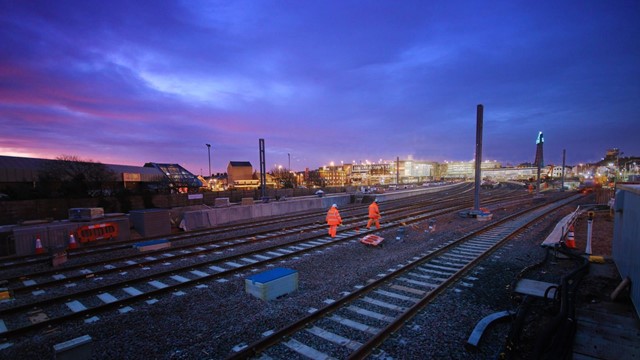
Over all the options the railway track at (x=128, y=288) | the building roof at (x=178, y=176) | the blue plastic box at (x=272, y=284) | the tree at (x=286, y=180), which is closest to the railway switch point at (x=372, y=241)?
the railway track at (x=128, y=288)

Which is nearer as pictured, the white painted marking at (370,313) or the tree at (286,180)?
the white painted marking at (370,313)

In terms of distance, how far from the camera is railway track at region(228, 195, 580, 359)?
4.93 meters

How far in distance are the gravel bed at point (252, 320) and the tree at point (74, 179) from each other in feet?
87.4

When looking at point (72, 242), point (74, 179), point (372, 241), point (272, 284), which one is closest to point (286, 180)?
point (74, 179)

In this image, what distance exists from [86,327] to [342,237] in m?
9.79

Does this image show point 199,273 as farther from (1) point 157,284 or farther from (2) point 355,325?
(2) point 355,325

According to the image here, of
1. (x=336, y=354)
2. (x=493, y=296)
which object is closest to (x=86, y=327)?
(x=336, y=354)

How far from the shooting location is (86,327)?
593 cm

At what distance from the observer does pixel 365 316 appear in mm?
6109

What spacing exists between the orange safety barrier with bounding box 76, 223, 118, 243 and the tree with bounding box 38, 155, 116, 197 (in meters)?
16.6

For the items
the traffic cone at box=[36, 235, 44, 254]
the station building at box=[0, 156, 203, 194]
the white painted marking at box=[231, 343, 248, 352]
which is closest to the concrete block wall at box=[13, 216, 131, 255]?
the traffic cone at box=[36, 235, 44, 254]

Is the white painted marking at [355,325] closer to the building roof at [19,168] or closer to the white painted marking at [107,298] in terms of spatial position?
the white painted marking at [107,298]

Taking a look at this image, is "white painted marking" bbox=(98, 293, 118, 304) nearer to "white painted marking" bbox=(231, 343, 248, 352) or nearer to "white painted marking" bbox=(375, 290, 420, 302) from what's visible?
"white painted marking" bbox=(231, 343, 248, 352)

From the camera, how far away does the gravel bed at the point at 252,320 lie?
506cm
